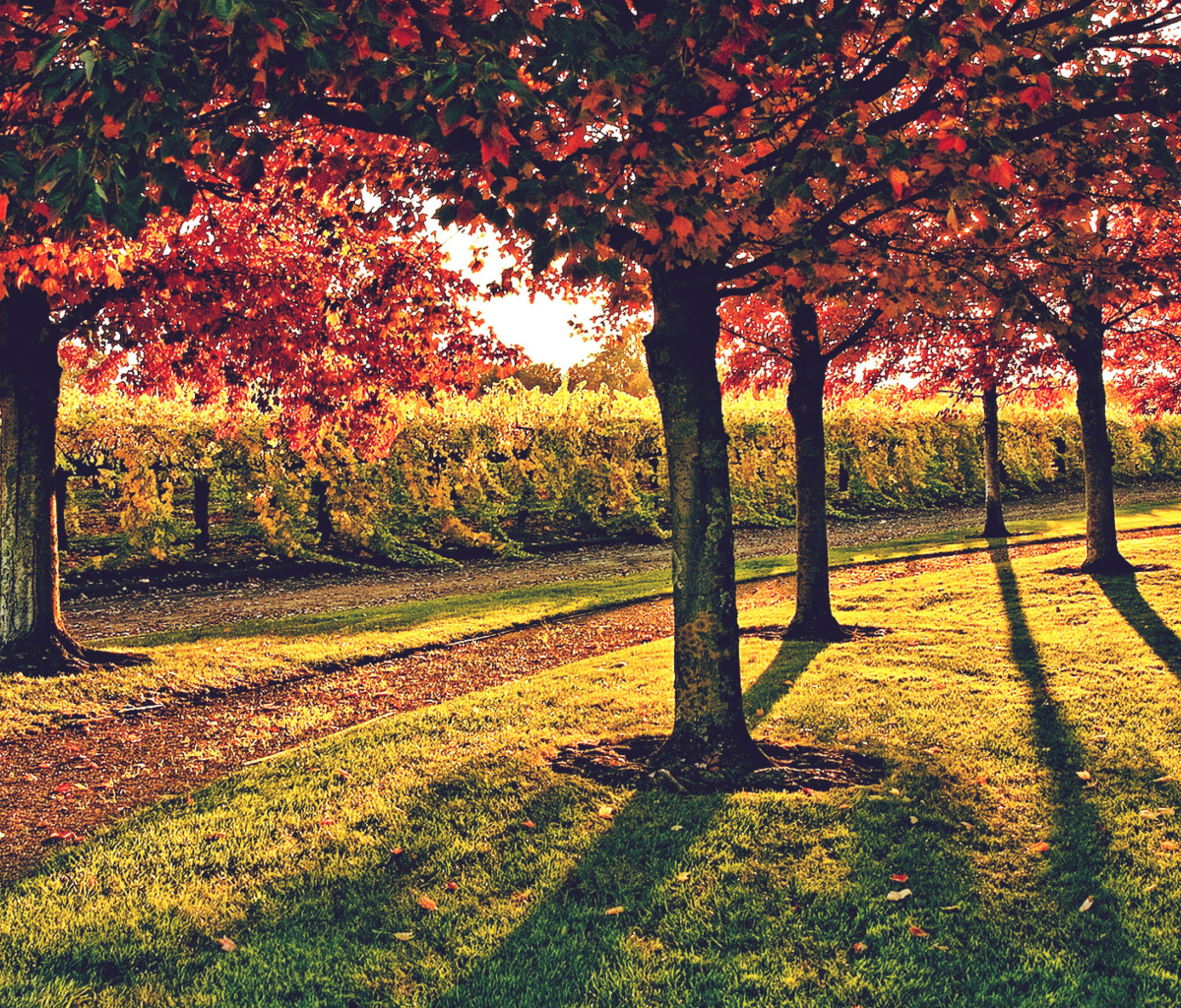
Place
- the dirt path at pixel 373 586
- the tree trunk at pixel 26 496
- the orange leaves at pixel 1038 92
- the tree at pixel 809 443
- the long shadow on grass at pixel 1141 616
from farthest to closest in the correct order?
1. the dirt path at pixel 373 586
2. the tree at pixel 809 443
3. the tree trunk at pixel 26 496
4. the long shadow on grass at pixel 1141 616
5. the orange leaves at pixel 1038 92

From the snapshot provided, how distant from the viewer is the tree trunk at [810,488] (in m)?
9.96

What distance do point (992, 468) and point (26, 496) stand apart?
17810 mm

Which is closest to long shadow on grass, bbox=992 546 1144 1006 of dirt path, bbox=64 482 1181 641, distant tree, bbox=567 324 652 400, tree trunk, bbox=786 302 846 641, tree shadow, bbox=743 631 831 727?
tree shadow, bbox=743 631 831 727

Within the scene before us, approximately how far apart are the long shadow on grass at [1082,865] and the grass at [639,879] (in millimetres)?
16

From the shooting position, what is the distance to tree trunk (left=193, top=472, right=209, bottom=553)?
18.3m

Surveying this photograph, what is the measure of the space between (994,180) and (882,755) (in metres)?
3.72

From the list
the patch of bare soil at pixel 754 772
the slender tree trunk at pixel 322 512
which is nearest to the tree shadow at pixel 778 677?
the patch of bare soil at pixel 754 772

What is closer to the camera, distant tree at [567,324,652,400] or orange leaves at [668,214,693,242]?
orange leaves at [668,214,693,242]

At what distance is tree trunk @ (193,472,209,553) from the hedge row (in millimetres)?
46

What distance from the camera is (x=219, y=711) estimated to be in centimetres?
790

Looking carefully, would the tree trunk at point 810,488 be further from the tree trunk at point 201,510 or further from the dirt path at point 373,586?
the tree trunk at point 201,510

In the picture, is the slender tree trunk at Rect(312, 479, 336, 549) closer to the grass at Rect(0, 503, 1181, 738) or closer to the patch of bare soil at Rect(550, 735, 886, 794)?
the grass at Rect(0, 503, 1181, 738)

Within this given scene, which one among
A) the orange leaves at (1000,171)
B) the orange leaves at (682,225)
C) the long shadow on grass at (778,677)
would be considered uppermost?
the orange leaves at (1000,171)

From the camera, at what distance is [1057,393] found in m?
17.4
